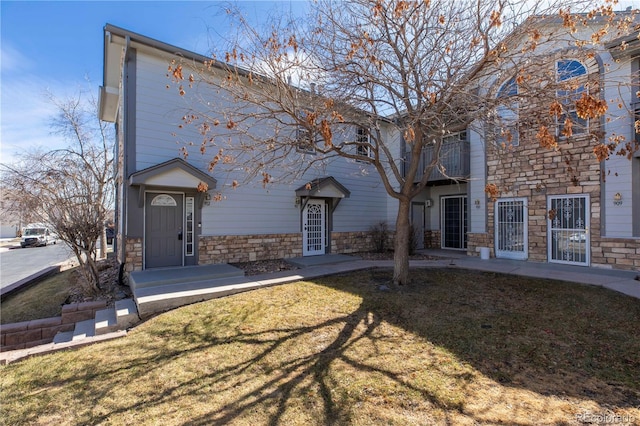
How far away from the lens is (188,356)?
4.16m

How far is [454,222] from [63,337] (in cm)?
1387

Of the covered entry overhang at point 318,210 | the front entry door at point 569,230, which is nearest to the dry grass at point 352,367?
the front entry door at point 569,230

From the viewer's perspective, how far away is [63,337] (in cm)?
580

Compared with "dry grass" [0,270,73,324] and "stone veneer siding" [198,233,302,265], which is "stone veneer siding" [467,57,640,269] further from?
"dry grass" [0,270,73,324]

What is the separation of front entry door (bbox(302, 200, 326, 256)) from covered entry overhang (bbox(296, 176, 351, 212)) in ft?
1.58

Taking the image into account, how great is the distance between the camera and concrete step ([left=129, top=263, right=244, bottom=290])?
7.21 m

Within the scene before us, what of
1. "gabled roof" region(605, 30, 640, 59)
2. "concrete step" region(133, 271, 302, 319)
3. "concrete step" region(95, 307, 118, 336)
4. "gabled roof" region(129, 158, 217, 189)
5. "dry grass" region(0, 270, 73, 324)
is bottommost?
"dry grass" region(0, 270, 73, 324)

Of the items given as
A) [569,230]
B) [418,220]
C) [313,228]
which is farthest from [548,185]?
[313,228]

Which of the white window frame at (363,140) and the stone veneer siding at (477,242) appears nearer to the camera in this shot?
the white window frame at (363,140)

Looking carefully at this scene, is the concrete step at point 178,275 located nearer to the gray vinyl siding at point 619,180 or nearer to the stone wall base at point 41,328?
the stone wall base at point 41,328

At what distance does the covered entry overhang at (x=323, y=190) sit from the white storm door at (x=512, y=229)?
551 cm

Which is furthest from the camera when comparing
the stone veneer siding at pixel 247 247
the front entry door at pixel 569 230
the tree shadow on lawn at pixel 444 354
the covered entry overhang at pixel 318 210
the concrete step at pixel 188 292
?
the covered entry overhang at pixel 318 210

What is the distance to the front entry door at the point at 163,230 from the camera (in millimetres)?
8820

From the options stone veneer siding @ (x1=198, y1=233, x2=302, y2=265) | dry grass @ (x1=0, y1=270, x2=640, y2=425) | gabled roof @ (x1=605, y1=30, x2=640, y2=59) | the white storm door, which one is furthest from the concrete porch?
gabled roof @ (x1=605, y1=30, x2=640, y2=59)
